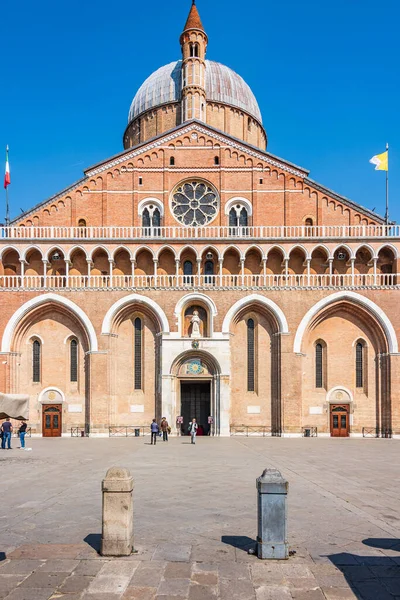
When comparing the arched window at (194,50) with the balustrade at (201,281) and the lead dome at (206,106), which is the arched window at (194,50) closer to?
the lead dome at (206,106)

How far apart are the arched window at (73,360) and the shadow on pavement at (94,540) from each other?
2776 cm

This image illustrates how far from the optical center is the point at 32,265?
3819cm

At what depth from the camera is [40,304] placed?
36.6m

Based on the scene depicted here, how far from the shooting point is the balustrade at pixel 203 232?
123ft

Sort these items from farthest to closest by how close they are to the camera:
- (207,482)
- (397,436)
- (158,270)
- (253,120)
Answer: (253,120) → (158,270) → (397,436) → (207,482)

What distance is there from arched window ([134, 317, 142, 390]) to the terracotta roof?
76.7 feet

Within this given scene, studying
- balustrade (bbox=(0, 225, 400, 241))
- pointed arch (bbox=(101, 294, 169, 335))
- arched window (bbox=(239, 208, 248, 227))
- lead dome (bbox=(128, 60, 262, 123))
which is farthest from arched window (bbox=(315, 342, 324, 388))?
lead dome (bbox=(128, 60, 262, 123))

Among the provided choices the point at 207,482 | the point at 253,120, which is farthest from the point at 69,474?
the point at 253,120

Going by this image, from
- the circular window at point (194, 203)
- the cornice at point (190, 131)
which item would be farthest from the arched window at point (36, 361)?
the circular window at point (194, 203)

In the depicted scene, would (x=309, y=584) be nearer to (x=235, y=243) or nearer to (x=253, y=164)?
(x=235, y=243)

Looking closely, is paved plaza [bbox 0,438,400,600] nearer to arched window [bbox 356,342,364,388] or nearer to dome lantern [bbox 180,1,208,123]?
arched window [bbox 356,342,364,388]

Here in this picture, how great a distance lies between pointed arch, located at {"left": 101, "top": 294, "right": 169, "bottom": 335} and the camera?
119 ft

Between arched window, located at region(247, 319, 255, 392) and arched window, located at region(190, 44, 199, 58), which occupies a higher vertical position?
arched window, located at region(190, 44, 199, 58)

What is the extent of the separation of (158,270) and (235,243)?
5084 millimetres
